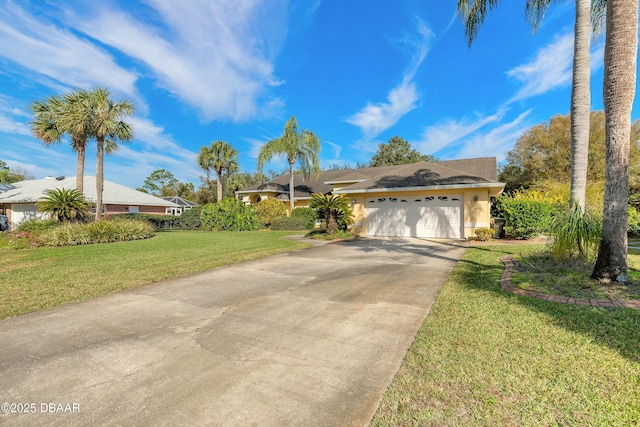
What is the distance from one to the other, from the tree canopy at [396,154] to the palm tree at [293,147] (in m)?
21.5

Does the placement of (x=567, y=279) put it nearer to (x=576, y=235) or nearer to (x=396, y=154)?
(x=576, y=235)

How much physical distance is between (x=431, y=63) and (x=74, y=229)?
22010 millimetres

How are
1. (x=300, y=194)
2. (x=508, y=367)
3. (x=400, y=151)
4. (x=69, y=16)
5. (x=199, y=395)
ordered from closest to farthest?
(x=199, y=395) < (x=508, y=367) < (x=69, y=16) < (x=300, y=194) < (x=400, y=151)

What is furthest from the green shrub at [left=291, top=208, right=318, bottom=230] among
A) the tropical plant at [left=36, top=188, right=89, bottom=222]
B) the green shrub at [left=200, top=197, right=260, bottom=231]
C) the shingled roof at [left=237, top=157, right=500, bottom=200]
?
the tropical plant at [left=36, top=188, right=89, bottom=222]

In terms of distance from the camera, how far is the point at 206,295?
5434mm

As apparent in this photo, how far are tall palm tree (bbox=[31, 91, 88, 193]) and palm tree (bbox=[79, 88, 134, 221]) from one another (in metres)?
0.37

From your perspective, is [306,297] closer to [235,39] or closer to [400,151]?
[235,39]

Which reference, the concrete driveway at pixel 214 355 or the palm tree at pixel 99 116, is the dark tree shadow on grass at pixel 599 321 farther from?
the palm tree at pixel 99 116

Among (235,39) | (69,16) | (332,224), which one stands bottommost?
(332,224)

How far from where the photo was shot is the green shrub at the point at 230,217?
23.3 metres

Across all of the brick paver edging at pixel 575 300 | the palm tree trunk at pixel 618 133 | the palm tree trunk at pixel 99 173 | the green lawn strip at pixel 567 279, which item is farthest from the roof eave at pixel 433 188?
the palm tree trunk at pixel 99 173

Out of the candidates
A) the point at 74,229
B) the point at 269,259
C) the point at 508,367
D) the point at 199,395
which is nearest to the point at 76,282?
the point at 269,259

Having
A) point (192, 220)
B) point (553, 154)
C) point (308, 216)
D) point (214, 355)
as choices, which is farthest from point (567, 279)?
point (553, 154)

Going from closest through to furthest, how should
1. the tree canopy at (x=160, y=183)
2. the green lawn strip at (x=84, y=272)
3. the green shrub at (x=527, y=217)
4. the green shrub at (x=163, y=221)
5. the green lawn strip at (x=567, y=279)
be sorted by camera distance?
the green lawn strip at (x=567, y=279) → the green lawn strip at (x=84, y=272) → the green shrub at (x=527, y=217) → the green shrub at (x=163, y=221) → the tree canopy at (x=160, y=183)
